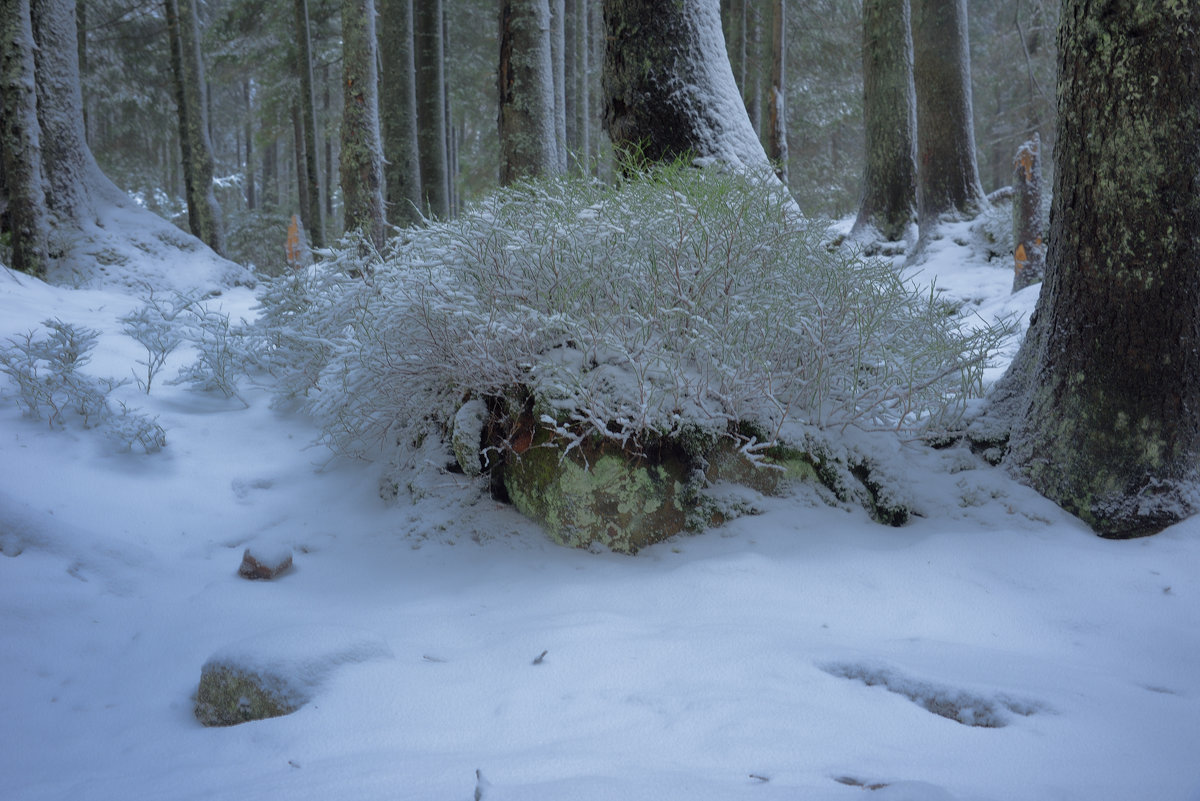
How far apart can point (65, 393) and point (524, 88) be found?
4178 millimetres

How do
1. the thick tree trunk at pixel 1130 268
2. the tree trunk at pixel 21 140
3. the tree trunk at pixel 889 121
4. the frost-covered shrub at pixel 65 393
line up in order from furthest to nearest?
the tree trunk at pixel 889 121 → the tree trunk at pixel 21 140 → the frost-covered shrub at pixel 65 393 → the thick tree trunk at pixel 1130 268

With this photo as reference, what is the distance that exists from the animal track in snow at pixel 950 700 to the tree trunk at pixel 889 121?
8.00m

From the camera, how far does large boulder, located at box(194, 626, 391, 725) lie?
174cm

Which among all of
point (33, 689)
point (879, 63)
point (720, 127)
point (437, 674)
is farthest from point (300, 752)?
point (879, 63)

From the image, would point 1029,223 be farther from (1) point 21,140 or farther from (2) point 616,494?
(1) point 21,140

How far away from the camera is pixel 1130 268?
2.38 m

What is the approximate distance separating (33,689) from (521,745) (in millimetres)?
1418

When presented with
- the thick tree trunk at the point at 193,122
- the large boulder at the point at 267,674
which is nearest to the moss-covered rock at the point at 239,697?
the large boulder at the point at 267,674

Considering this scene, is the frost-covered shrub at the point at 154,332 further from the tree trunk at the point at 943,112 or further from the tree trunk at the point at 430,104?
the tree trunk at the point at 943,112

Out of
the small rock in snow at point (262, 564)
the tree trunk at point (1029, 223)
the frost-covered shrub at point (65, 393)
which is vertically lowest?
the small rock in snow at point (262, 564)

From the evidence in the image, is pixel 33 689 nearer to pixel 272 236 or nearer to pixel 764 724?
pixel 764 724

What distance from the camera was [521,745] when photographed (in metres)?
1.50

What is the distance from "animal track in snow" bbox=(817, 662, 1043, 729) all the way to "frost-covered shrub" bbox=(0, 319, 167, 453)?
313cm

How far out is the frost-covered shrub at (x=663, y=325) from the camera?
2.64 meters
